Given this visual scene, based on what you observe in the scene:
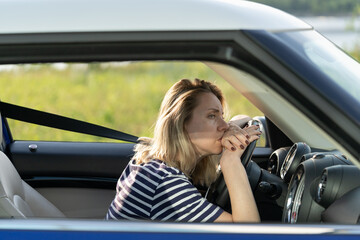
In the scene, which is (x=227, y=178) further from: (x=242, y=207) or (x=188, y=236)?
(x=188, y=236)

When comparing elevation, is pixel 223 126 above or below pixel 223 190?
above

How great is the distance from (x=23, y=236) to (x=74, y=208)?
69.2 inches

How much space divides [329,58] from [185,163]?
0.67m

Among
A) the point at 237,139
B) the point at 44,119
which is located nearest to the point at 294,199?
the point at 237,139

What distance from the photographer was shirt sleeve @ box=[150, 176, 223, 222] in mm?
1946

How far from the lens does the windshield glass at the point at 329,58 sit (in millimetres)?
1629

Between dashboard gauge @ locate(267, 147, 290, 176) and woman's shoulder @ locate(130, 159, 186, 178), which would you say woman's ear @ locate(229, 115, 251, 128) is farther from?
woman's shoulder @ locate(130, 159, 186, 178)

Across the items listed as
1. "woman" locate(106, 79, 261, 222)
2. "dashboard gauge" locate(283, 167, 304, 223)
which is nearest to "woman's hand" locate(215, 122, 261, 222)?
"woman" locate(106, 79, 261, 222)

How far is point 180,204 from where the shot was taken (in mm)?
1987

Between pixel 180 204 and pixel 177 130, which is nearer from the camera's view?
pixel 180 204

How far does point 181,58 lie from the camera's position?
1581 millimetres

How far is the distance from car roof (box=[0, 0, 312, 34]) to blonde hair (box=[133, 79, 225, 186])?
25.6 inches

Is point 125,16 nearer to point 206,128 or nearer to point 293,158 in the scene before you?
point 206,128

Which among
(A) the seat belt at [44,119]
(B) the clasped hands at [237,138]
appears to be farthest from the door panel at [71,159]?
(B) the clasped hands at [237,138]
